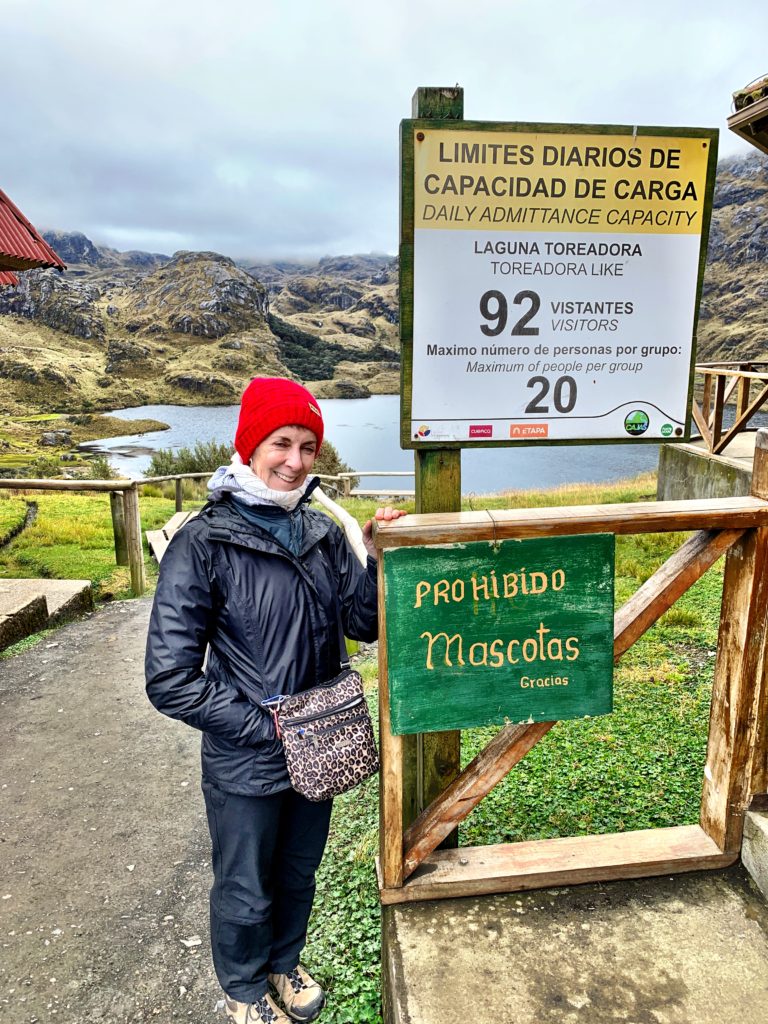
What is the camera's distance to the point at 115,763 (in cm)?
387

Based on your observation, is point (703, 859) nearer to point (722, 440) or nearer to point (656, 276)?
point (656, 276)

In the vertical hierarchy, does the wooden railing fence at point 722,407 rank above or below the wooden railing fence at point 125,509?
above

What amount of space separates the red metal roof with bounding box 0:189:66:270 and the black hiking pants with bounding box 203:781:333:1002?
6195 mm

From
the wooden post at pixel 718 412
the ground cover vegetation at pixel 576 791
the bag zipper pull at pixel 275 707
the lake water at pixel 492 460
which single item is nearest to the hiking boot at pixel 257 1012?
the ground cover vegetation at pixel 576 791

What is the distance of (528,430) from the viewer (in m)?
2.05

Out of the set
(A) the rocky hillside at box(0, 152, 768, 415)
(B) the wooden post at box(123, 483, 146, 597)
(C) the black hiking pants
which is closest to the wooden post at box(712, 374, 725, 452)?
(B) the wooden post at box(123, 483, 146, 597)

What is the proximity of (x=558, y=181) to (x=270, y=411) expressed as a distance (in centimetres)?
102

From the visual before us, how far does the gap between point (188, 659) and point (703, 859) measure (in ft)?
5.97

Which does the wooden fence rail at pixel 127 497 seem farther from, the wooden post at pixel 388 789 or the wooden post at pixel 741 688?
the wooden post at pixel 741 688

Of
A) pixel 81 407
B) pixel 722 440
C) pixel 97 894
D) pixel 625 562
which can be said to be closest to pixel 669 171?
pixel 97 894

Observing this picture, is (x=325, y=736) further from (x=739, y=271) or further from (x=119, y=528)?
(x=739, y=271)

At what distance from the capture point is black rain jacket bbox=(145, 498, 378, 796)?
177 cm

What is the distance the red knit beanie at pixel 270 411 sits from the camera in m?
1.86

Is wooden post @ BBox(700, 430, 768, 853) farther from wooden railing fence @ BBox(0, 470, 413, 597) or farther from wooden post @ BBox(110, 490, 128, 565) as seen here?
wooden post @ BBox(110, 490, 128, 565)
